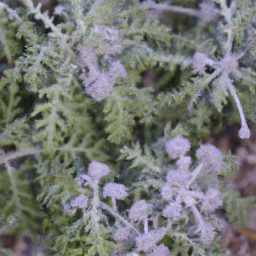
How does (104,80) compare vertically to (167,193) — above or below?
above

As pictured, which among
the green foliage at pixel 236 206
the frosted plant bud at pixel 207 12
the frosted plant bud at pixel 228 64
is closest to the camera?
the frosted plant bud at pixel 228 64

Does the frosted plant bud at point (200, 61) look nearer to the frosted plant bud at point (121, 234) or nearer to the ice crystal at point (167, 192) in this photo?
the ice crystal at point (167, 192)

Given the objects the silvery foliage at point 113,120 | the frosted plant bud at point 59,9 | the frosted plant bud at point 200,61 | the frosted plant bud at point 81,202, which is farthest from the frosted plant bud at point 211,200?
the frosted plant bud at point 59,9

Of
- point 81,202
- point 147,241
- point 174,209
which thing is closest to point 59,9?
point 81,202

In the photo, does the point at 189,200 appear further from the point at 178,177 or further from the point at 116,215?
the point at 116,215

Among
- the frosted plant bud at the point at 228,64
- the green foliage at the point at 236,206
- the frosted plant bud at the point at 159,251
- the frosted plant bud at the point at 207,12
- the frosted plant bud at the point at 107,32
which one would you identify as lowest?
the green foliage at the point at 236,206
